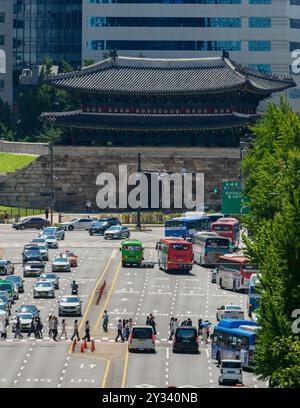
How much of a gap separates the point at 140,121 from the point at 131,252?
63.2 m

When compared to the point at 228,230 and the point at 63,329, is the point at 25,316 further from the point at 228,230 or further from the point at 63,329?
the point at 228,230

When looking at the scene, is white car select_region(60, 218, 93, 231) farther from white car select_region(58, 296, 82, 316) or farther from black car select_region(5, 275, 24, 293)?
white car select_region(58, 296, 82, 316)

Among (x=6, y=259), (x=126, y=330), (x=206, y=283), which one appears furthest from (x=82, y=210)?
(x=126, y=330)

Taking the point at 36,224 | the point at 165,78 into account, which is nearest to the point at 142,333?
the point at 36,224

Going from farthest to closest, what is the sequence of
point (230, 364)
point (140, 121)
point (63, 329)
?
point (140, 121) < point (63, 329) < point (230, 364)

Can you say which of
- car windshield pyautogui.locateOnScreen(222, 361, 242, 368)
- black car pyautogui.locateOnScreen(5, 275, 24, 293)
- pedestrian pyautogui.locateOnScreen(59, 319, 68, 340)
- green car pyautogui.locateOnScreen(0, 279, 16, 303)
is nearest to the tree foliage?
car windshield pyautogui.locateOnScreen(222, 361, 242, 368)

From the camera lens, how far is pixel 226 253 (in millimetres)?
129875

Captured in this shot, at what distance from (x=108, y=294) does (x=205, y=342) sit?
20.9m

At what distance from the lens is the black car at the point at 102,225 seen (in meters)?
156

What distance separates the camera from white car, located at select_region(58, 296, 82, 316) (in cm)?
10475

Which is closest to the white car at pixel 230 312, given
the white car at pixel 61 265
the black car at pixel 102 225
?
the white car at pixel 61 265

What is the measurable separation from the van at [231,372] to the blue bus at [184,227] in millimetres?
67645

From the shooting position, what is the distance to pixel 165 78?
194375 mm

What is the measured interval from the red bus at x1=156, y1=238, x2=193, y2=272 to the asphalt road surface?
0.84 meters
